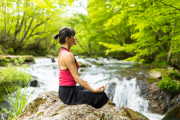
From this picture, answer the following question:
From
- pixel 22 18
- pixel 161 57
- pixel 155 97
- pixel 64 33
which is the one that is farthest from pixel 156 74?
pixel 22 18

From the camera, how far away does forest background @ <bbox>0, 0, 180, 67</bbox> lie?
467 cm

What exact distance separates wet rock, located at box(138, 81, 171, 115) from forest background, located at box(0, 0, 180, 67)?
155 cm

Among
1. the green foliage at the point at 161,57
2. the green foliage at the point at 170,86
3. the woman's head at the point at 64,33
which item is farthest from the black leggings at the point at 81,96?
the green foliage at the point at 161,57

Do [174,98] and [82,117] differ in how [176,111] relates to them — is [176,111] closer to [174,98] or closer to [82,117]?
[174,98]

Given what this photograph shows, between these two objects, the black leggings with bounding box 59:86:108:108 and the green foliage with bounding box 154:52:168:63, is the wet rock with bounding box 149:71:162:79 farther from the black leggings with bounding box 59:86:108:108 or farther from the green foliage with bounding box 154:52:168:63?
the black leggings with bounding box 59:86:108:108

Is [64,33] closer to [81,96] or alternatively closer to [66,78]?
[66,78]

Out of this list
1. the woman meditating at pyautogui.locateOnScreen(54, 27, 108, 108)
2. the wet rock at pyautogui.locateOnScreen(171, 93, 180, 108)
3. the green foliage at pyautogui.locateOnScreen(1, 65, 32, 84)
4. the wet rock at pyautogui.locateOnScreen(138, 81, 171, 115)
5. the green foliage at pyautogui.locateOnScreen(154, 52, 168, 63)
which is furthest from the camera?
the green foliage at pyautogui.locateOnScreen(154, 52, 168, 63)

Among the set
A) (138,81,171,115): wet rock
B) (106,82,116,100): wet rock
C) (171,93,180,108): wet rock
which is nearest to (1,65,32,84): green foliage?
(106,82,116,100): wet rock

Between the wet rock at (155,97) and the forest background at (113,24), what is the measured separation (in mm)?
1547

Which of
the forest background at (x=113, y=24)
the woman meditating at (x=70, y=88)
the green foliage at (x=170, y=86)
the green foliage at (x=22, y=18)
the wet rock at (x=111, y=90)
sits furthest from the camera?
the green foliage at (x=22, y=18)

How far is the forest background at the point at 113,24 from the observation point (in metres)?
4.67

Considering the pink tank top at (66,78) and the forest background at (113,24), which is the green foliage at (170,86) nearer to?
the forest background at (113,24)

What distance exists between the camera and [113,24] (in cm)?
704

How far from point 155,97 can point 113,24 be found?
4.54 meters
